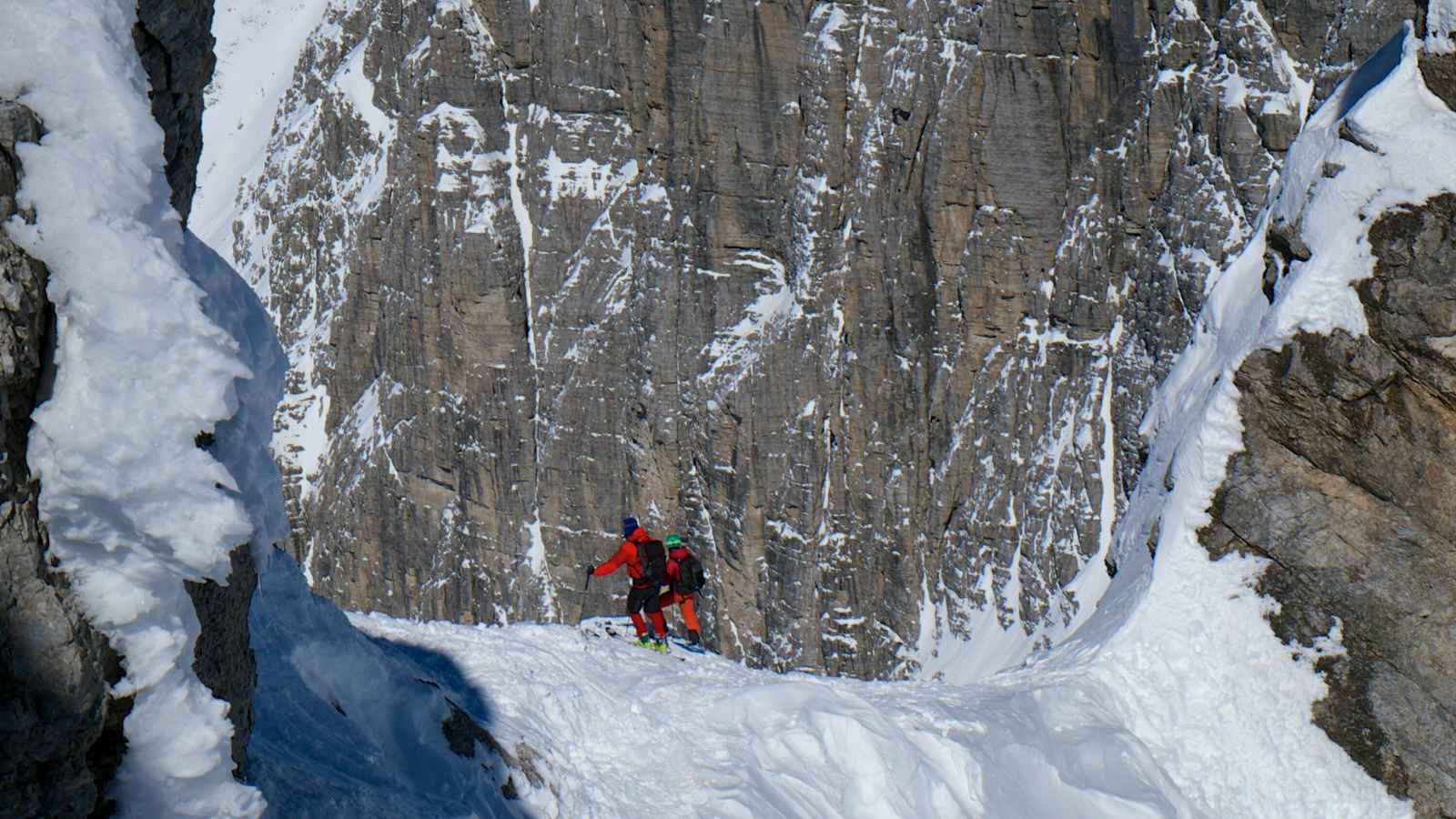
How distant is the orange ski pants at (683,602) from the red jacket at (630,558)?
416mm

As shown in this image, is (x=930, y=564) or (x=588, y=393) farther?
(x=588, y=393)

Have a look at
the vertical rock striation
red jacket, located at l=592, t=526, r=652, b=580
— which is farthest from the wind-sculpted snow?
the vertical rock striation

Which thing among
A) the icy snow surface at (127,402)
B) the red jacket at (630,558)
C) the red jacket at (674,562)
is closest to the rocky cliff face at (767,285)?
the red jacket at (674,562)

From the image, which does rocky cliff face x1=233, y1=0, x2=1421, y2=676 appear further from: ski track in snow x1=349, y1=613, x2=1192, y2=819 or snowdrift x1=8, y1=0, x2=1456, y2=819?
ski track in snow x1=349, y1=613, x2=1192, y2=819

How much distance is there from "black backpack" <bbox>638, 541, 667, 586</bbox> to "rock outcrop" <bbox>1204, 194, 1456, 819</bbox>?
5780 mm

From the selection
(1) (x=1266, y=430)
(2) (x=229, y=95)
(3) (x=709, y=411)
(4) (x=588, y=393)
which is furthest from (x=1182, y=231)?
(2) (x=229, y=95)

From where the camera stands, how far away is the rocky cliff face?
54.3 m

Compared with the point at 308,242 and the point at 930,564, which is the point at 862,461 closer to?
the point at 930,564

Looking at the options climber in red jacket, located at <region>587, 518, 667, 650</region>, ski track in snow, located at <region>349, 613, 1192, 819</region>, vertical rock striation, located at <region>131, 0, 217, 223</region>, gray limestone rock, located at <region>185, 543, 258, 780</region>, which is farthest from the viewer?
climber in red jacket, located at <region>587, 518, 667, 650</region>

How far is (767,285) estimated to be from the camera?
6431cm

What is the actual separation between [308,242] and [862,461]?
121 feet

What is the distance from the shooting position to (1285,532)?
12.6m

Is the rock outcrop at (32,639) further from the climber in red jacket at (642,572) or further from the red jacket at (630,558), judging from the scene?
the red jacket at (630,558)

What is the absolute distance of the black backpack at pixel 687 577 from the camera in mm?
15469
